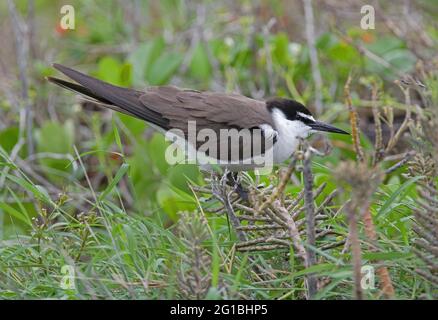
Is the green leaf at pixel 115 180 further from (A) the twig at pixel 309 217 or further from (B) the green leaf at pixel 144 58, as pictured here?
(B) the green leaf at pixel 144 58

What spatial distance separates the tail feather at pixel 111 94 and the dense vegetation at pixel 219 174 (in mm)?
283

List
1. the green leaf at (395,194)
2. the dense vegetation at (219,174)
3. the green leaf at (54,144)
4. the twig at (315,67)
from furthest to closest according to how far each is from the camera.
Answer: the twig at (315,67), the green leaf at (54,144), the green leaf at (395,194), the dense vegetation at (219,174)

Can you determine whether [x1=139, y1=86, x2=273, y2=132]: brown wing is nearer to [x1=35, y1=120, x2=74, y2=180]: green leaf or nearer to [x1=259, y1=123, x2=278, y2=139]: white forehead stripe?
[x1=259, y1=123, x2=278, y2=139]: white forehead stripe

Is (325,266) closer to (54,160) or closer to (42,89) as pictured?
(54,160)

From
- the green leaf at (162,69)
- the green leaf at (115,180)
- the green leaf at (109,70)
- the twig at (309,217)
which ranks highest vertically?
the green leaf at (162,69)

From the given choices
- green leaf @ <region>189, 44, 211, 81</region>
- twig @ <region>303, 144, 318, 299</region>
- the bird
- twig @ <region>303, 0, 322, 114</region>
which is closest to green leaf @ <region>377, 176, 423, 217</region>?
twig @ <region>303, 144, 318, 299</region>

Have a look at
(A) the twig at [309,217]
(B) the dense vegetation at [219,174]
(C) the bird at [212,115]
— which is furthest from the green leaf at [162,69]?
(A) the twig at [309,217]

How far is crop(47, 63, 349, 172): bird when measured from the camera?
3826 millimetres

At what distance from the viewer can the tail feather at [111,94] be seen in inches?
152

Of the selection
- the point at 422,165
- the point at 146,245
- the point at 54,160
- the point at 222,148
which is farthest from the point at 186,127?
the point at 54,160

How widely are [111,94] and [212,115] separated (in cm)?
54

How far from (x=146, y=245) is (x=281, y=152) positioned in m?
1.01

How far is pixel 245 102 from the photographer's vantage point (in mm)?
4043

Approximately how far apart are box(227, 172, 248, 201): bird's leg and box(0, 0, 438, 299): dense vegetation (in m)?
0.04
